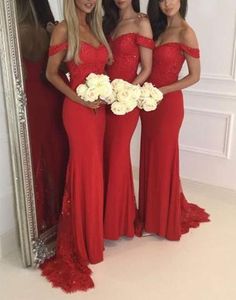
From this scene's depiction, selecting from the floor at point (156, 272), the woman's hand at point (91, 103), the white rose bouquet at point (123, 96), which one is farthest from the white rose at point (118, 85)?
the floor at point (156, 272)

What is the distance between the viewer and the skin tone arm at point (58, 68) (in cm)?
190

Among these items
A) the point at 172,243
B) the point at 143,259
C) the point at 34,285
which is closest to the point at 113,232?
the point at 143,259

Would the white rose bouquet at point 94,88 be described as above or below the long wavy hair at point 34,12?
below

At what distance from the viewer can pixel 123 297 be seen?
2.00 meters

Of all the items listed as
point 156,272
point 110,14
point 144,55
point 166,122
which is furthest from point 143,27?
point 156,272

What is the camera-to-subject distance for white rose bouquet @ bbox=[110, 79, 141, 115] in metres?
1.95

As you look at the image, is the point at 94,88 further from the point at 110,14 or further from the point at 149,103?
the point at 110,14

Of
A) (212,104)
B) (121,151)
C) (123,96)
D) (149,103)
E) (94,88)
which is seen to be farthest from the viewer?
(212,104)

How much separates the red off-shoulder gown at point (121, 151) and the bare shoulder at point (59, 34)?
1.15 ft

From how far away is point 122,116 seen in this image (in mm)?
2203

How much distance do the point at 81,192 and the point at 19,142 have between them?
46cm

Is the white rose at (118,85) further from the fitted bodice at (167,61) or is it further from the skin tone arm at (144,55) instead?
the fitted bodice at (167,61)

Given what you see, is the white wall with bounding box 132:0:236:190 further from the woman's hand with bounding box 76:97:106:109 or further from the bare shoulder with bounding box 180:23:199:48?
the woman's hand with bounding box 76:97:106:109

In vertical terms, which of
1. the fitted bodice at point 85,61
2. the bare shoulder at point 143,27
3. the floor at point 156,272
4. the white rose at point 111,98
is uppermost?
the bare shoulder at point 143,27
